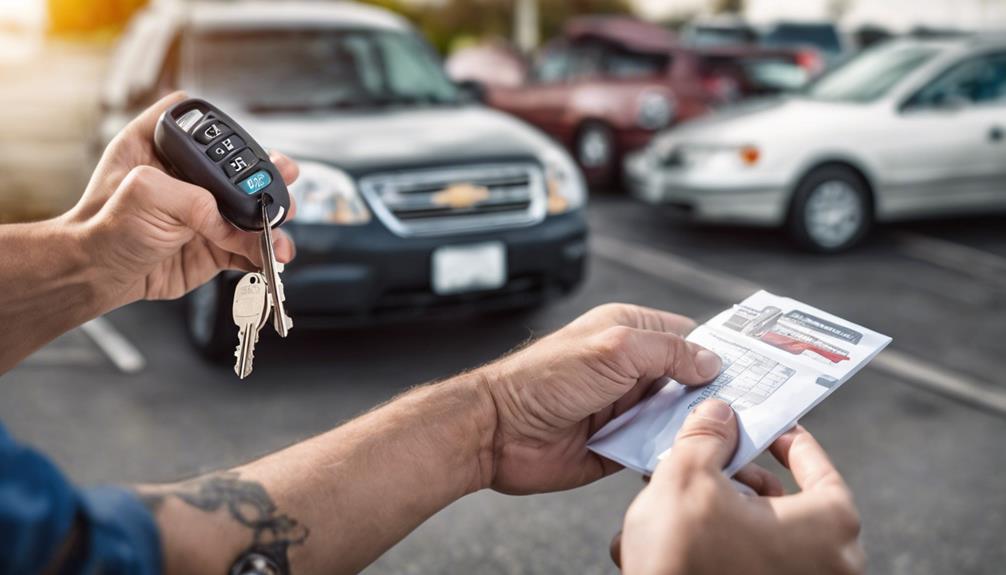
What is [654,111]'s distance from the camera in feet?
29.1

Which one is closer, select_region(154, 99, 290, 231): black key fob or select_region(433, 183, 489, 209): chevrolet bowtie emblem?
select_region(154, 99, 290, 231): black key fob

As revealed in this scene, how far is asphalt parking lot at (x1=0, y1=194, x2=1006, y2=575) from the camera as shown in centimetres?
314

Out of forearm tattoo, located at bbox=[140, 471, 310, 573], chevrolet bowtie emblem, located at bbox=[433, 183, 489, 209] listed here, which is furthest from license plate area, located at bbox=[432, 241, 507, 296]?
forearm tattoo, located at bbox=[140, 471, 310, 573]

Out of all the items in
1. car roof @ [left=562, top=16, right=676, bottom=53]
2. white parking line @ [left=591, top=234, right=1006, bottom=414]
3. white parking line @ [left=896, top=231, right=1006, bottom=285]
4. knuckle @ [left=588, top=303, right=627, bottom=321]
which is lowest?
white parking line @ [left=896, top=231, right=1006, bottom=285]

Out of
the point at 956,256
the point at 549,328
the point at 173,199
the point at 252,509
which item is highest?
the point at 173,199

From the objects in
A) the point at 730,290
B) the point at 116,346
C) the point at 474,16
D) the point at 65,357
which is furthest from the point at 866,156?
the point at 474,16

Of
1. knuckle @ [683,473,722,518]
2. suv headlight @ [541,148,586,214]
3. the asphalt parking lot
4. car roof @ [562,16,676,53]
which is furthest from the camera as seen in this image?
car roof @ [562,16,676,53]

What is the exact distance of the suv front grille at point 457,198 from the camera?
4371mm

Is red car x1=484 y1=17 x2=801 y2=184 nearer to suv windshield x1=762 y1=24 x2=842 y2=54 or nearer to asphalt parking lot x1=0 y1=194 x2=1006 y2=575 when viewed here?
asphalt parking lot x1=0 y1=194 x2=1006 y2=575

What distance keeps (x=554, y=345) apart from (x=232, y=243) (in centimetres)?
59

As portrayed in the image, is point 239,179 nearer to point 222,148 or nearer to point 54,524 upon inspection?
point 222,148

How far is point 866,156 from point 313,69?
373cm

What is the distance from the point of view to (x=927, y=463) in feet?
12.0

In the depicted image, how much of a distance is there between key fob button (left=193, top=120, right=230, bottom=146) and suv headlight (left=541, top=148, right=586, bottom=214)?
3110 mm
